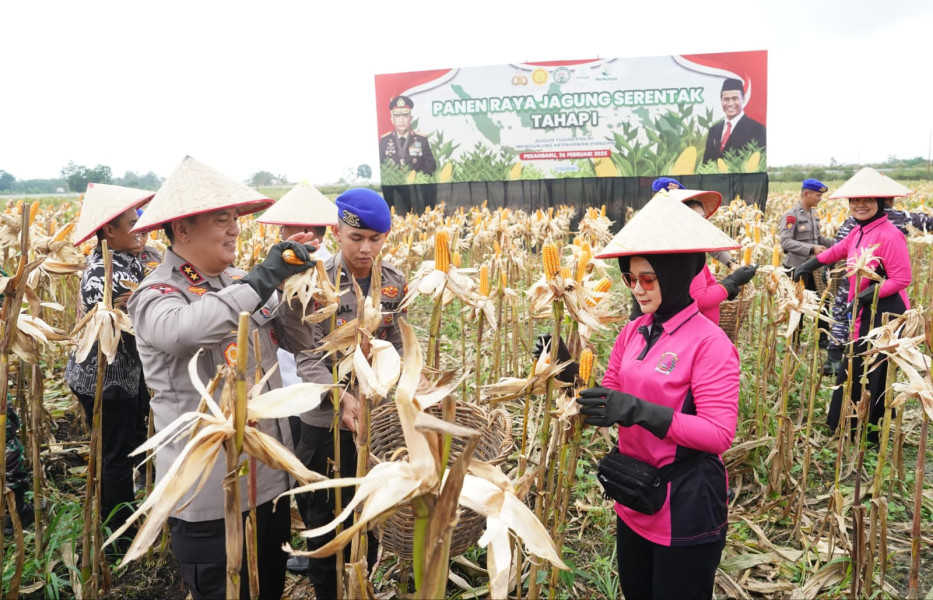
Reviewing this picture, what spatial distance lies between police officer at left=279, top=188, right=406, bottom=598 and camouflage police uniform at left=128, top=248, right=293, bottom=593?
0.35 m

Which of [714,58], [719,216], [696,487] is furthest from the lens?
[714,58]

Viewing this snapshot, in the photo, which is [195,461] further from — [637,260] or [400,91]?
[400,91]

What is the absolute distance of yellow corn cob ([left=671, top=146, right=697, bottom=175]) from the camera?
14.8 m

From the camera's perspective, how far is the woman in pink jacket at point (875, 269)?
12.6ft

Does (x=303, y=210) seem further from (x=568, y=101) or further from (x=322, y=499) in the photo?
(x=568, y=101)

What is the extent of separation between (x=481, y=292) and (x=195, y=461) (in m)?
2.06

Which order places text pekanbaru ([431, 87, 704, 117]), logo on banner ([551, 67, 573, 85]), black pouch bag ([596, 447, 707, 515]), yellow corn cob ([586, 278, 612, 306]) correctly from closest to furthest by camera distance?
black pouch bag ([596, 447, 707, 515]) → yellow corn cob ([586, 278, 612, 306]) → text pekanbaru ([431, 87, 704, 117]) → logo on banner ([551, 67, 573, 85])

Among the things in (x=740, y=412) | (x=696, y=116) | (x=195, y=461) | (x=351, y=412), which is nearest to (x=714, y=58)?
(x=696, y=116)

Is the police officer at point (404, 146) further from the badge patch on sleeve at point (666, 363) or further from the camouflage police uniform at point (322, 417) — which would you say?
the badge patch on sleeve at point (666, 363)

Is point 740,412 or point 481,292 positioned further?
point 740,412

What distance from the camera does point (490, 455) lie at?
2156 millimetres

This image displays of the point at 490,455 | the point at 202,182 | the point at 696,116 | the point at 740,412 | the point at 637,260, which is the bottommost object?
the point at 740,412

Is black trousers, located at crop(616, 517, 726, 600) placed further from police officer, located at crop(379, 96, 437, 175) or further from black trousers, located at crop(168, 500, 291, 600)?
police officer, located at crop(379, 96, 437, 175)

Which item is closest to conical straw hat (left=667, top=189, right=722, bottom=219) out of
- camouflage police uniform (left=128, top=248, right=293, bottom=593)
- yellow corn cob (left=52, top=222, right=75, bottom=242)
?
camouflage police uniform (left=128, top=248, right=293, bottom=593)
